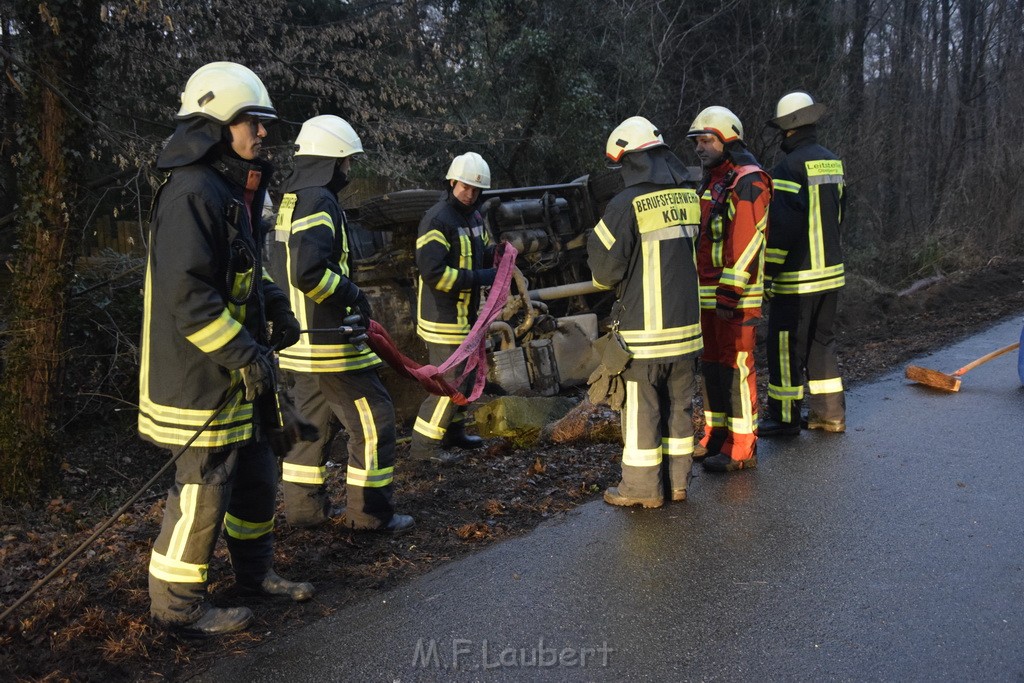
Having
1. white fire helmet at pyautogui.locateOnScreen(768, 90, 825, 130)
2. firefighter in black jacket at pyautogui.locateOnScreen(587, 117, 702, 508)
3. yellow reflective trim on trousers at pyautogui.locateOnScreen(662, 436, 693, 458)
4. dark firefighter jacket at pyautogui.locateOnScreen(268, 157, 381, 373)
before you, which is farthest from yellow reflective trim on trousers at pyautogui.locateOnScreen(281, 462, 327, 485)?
white fire helmet at pyautogui.locateOnScreen(768, 90, 825, 130)

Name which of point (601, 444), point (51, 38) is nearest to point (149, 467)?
point (51, 38)

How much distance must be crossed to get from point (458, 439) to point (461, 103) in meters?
8.10

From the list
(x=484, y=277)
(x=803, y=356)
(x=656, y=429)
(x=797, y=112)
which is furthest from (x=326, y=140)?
(x=803, y=356)

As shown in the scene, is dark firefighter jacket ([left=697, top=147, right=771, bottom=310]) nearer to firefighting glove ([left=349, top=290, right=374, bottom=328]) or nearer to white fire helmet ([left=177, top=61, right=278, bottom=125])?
firefighting glove ([left=349, top=290, right=374, bottom=328])

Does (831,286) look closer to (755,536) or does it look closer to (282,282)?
(755,536)

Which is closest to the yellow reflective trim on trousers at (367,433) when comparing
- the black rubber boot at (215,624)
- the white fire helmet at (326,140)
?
the black rubber boot at (215,624)

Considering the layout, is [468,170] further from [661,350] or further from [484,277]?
[661,350]

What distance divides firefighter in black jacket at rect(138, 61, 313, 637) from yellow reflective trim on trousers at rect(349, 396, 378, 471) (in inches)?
42.3

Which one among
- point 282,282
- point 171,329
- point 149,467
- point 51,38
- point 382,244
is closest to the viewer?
point 171,329

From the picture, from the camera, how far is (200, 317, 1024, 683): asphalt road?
10.3 feet

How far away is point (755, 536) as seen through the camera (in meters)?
4.36

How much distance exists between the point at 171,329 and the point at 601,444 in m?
3.63

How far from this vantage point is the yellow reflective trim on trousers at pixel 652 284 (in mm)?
4766

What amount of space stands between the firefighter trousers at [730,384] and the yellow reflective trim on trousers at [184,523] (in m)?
3.22
